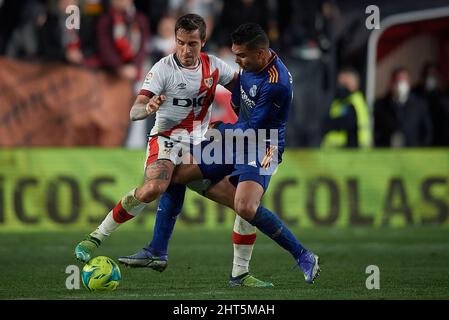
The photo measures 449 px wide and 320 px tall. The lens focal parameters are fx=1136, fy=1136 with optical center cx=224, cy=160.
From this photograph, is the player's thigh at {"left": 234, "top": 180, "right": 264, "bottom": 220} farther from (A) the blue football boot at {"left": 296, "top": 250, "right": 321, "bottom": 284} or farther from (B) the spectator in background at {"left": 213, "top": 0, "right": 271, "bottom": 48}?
(B) the spectator in background at {"left": 213, "top": 0, "right": 271, "bottom": 48}

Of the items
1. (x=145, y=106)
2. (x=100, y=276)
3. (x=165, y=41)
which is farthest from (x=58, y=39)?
(x=100, y=276)

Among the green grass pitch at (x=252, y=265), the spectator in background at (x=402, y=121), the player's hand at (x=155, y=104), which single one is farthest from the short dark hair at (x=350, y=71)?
the player's hand at (x=155, y=104)

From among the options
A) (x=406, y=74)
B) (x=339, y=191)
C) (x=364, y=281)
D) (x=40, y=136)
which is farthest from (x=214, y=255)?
(x=406, y=74)

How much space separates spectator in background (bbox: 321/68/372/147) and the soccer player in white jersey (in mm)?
7091

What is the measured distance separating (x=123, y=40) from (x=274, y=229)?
26.0 ft

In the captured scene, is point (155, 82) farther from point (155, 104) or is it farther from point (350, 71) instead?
point (350, 71)

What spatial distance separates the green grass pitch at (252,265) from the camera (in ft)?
30.1

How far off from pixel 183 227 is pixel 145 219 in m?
0.54

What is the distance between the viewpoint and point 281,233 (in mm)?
9758

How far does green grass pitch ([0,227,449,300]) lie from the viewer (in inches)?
361

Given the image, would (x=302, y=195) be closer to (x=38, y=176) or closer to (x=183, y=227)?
(x=183, y=227)

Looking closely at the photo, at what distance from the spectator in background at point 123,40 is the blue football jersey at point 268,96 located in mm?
6941

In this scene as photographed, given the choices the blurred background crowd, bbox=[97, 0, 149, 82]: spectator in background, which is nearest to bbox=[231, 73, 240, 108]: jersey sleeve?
the blurred background crowd

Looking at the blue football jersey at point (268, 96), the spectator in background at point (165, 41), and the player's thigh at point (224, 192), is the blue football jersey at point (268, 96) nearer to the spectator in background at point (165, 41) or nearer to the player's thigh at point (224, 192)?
the player's thigh at point (224, 192)
